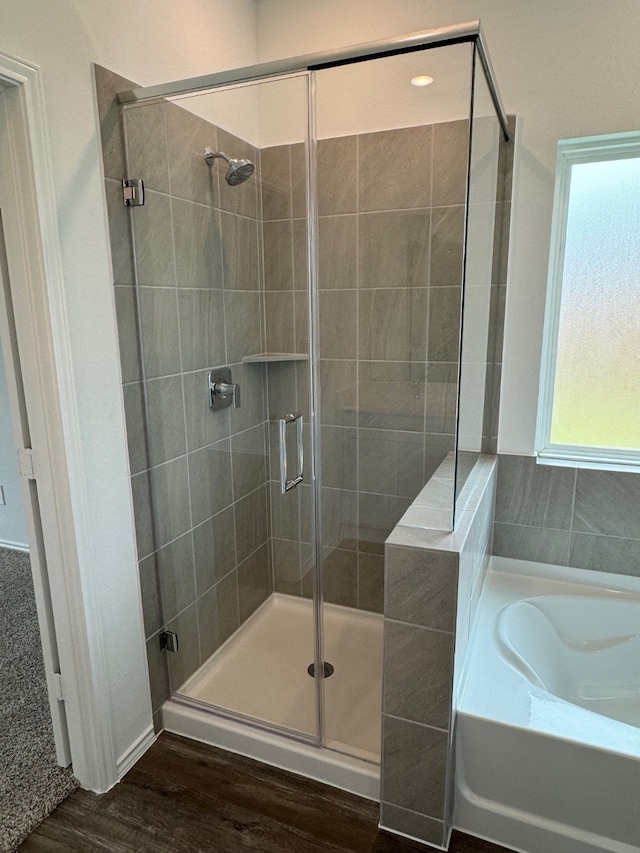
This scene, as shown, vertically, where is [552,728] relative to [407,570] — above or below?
below

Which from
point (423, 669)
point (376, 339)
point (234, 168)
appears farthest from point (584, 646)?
point (234, 168)

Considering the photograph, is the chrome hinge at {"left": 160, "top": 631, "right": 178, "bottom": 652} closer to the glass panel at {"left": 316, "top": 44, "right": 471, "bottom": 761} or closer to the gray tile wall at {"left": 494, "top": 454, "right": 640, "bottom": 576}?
the glass panel at {"left": 316, "top": 44, "right": 471, "bottom": 761}

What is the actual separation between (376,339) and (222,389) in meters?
0.63

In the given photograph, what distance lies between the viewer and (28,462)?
1.58 m

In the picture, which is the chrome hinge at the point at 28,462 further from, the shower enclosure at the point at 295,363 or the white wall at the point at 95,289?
the shower enclosure at the point at 295,363

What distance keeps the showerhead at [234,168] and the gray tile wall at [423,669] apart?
1321mm

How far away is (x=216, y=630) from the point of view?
223 cm

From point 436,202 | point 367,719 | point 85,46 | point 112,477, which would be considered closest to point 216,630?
point 367,719

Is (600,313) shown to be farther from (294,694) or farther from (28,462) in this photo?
(28,462)

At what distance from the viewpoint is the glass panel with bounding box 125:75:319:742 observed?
5.88 feet

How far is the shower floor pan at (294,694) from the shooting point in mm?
1804

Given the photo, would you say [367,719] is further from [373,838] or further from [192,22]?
[192,22]

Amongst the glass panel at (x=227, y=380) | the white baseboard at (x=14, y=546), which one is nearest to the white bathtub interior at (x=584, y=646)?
the glass panel at (x=227, y=380)

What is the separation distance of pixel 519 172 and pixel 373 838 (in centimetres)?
229
